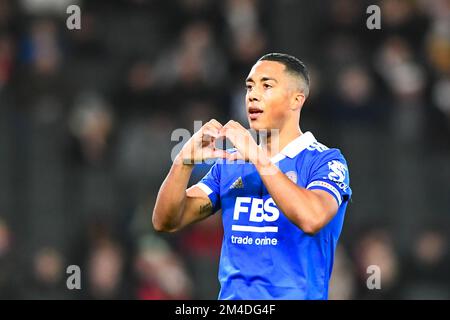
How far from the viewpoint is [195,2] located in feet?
42.2

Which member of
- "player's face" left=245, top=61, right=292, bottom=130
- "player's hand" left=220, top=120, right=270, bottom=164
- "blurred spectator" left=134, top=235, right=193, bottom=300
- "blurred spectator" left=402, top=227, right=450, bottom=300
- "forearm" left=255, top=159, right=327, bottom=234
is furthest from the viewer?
"blurred spectator" left=402, top=227, right=450, bottom=300

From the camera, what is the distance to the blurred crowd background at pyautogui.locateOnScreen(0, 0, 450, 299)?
10.3 metres

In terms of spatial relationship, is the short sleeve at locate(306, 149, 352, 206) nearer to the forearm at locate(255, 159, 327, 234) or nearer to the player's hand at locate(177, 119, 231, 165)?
the forearm at locate(255, 159, 327, 234)

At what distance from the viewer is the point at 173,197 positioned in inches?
207

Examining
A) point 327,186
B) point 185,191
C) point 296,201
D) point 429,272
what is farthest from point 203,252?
point 296,201

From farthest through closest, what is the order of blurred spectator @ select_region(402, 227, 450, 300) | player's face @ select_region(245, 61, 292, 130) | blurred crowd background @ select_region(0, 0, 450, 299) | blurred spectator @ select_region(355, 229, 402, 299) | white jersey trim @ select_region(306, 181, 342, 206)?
blurred spectator @ select_region(402, 227, 450, 300) < blurred crowd background @ select_region(0, 0, 450, 299) < blurred spectator @ select_region(355, 229, 402, 299) < player's face @ select_region(245, 61, 292, 130) < white jersey trim @ select_region(306, 181, 342, 206)

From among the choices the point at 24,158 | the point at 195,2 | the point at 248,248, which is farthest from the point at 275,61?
the point at 195,2

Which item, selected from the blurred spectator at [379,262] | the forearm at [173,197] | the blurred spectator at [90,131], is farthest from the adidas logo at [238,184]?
the blurred spectator at [90,131]

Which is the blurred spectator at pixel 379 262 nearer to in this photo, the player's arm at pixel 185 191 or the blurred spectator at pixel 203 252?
the blurred spectator at pixel 203 252

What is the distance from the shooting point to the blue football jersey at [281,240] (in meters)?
4.94

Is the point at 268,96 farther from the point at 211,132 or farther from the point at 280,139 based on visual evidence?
the point at 211,132

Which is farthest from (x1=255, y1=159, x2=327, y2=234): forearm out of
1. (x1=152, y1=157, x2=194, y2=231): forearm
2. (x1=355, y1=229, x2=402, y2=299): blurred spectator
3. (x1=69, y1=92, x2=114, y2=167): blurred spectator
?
(x1=69, y1=92, x2=114, y2=167): blurred spectator

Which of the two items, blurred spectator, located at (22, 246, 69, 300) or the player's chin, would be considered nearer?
the player's chin

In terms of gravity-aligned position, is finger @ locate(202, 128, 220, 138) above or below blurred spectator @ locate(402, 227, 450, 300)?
above
